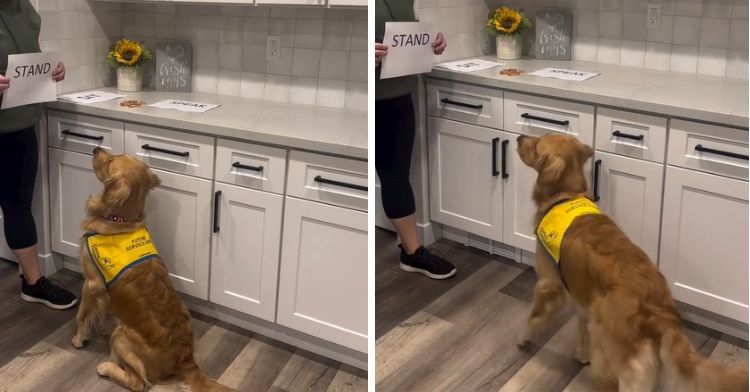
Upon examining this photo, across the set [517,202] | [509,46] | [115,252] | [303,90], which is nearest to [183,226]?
[115,252]

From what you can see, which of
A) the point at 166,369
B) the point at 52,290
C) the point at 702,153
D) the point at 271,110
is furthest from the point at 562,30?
the point at 52,290

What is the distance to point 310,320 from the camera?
2.34 metres

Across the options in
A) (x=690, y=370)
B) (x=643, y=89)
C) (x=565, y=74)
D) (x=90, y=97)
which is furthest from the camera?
(x=90, y=97)

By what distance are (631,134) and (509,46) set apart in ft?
2.45

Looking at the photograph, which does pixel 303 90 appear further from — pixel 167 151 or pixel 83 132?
pixel 83 132

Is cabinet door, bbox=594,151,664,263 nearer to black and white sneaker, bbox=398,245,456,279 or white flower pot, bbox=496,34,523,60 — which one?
black and white sneaker, bbox=398,245,456,279

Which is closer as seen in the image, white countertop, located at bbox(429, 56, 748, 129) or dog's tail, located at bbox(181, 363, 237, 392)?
white countertop, located at bbox(429, 56, 748, 129)

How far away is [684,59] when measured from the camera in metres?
2.48

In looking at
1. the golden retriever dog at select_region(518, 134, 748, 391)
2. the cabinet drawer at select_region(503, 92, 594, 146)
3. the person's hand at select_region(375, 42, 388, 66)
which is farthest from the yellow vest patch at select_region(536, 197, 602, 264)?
the person's hand at select_region(375, 42, 388, 66)

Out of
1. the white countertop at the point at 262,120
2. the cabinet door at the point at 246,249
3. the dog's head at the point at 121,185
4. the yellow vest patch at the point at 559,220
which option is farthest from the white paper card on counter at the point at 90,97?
the yellow vest patch at the point at 559,220

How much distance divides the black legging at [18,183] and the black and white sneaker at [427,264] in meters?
1.32

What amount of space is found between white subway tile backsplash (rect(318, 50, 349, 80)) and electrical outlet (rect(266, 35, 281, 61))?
18cm

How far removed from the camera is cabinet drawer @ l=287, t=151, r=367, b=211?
2.11 meters

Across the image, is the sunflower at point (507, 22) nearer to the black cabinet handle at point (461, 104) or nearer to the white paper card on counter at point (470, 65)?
the white paper card on counter at point (470, 65)
